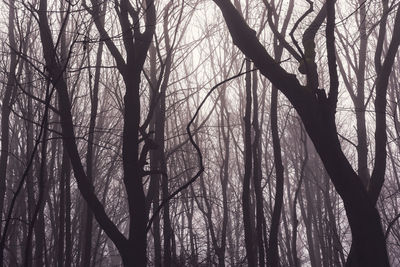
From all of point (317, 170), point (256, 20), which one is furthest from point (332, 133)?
point (317, 170)

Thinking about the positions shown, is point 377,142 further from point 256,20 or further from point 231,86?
point 231,86

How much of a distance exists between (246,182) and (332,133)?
4.60 ft

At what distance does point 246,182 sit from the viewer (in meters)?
3.42

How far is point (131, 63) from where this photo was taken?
7.89 ft

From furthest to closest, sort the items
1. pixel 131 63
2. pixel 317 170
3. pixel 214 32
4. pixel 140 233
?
→ 1. pixel 317 170
2. pixel 214 32
3. pixel 131 63
4. pixel 140 233

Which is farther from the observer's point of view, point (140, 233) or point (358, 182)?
point (140, 233)

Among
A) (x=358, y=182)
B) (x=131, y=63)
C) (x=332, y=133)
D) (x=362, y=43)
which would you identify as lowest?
(x=358, y=182)

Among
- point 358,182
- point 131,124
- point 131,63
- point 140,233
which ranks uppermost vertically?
point 131,63

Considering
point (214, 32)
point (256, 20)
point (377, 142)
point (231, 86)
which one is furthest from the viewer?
point (231, 86)

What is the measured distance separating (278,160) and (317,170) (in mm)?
8521

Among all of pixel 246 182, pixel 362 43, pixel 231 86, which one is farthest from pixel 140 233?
pixel 231 86

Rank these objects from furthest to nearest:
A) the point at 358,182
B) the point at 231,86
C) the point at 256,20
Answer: the point at 231,86
the point at 256,20
the point at 358,182

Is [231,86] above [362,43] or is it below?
above

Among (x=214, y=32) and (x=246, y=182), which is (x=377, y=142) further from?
(x=214, y=32)
